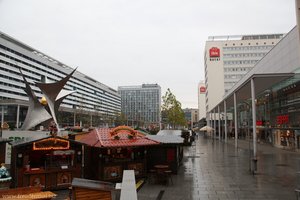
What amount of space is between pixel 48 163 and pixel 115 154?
13.4ft

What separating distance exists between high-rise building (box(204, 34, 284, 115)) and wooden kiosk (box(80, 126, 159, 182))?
301 feet

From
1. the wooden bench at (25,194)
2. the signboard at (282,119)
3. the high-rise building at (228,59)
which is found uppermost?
the high-rise building at (228,59)

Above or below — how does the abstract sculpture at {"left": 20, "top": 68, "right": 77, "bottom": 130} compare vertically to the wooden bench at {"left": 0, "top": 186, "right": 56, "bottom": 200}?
above

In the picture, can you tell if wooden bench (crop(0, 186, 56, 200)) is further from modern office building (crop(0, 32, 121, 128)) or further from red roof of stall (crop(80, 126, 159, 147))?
modern office building (crop(0, 32, 121, 128))

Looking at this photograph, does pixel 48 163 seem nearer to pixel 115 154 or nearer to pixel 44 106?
pixel 115 154

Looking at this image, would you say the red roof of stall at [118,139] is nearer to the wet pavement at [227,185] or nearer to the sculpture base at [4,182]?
the wet pavement at [227,185]

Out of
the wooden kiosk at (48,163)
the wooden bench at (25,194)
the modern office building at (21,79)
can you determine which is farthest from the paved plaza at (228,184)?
the modern office building at (21,79)

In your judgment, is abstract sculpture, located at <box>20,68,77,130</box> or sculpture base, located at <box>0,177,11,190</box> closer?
sculpture base, located at <box>0,177,11,190</box>

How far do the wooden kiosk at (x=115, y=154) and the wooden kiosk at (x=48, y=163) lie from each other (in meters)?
1.27

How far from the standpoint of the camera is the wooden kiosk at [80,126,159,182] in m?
17.3

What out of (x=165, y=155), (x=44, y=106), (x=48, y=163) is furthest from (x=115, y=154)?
(x=44, y=106)

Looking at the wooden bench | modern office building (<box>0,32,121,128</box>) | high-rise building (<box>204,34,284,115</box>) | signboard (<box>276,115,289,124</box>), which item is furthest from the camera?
high-rise building (<box>204,34,284,115</box>)

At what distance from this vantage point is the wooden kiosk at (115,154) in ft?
56.9

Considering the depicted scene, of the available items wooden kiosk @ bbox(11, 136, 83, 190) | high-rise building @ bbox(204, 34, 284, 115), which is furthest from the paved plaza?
high-rise building @ bbox(204, 34, 284, 115)
